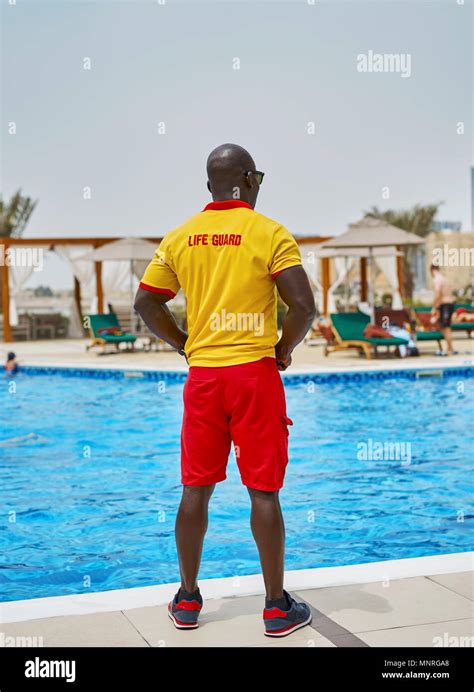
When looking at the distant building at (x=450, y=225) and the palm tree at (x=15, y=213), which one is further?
the distant building at (x=450, y=225)

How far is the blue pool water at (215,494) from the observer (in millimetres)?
4859

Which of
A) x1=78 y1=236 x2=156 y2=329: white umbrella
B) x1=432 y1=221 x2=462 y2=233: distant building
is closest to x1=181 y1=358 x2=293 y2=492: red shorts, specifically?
x1=78 y1=236 x2=156 y2=329: white umbrella

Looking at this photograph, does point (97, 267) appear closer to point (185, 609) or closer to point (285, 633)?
point (185, 609)

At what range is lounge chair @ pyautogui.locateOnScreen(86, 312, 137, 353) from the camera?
1688 cm

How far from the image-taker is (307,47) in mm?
28875

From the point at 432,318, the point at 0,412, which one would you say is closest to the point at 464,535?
the point at 0,412

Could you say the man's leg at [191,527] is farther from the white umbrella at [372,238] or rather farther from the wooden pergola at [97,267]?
the wooden pergola at [97,267]

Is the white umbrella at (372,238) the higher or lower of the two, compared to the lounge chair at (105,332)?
higher

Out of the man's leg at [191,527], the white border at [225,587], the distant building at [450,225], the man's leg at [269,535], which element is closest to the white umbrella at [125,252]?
the white border at [225,587]

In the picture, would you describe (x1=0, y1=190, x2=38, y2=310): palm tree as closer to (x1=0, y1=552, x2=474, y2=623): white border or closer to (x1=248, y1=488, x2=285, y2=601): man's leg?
(x1=0, y1=552, x2=474, y2=623): white border

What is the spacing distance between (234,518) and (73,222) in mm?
35229

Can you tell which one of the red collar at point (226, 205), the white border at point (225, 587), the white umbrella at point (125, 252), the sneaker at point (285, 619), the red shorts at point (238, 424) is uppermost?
the white umbrella at point (125, 252)

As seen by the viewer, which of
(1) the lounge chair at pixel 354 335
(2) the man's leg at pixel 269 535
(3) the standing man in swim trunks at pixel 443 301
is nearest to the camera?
(2) the man's leg at pixel 269 535

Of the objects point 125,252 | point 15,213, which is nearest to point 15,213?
point 15,213
